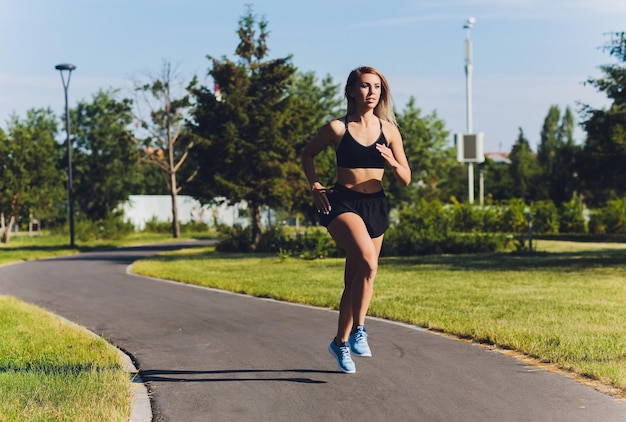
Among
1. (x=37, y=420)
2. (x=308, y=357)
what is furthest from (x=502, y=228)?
(x=37, y=420)

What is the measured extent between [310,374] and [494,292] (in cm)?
704

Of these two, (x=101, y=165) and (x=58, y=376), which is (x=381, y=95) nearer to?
(x=58, y=376)

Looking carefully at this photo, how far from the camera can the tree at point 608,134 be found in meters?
20.8

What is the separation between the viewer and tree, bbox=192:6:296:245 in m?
27.3

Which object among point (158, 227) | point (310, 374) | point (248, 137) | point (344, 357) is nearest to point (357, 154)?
point (344, 357)

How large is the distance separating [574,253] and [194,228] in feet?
108

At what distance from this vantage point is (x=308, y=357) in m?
7.52

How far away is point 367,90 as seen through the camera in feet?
20.7

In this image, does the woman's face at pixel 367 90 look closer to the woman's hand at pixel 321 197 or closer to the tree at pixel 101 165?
the woman's hand at pixel 321 197

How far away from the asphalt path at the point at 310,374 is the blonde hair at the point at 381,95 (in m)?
2.09

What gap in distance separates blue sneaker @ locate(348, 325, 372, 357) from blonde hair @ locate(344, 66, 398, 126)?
1.69 meters

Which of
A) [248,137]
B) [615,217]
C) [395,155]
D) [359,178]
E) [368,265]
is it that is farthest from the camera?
[615,217]

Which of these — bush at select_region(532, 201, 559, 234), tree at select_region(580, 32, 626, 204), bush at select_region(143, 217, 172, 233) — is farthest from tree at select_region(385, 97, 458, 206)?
tree at select_region(580, 32, 626, 204)

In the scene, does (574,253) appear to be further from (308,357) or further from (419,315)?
(308,357)
